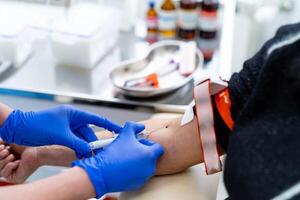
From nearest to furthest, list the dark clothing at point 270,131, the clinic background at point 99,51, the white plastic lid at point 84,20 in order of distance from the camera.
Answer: the dark clothing at point 270,131 < the clinic background at point 99,51 < the white plastic lid at point 84,20

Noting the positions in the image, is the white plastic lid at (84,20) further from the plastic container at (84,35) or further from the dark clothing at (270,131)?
the dark clothing at (270,131)

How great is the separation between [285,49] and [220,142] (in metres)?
0.26

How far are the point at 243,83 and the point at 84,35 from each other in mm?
747

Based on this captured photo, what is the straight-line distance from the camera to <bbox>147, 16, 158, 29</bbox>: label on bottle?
5.64 ft

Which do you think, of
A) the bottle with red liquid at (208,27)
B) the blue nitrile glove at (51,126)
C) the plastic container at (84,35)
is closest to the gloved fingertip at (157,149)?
the blue nitrile glove at (51,126)

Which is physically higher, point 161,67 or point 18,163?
point 161,67

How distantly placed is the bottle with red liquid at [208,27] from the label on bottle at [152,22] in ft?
0.58

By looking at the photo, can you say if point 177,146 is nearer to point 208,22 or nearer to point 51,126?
point 51,126

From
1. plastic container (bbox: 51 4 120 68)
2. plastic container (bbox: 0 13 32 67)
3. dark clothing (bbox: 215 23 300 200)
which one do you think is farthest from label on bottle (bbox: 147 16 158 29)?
dark clothing (bbox: 215 23 300 200)

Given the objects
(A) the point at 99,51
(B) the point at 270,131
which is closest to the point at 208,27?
(A) the point at 99,51

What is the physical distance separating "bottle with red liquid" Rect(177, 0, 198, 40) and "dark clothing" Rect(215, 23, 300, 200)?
0.85 meters

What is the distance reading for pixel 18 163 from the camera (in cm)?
116

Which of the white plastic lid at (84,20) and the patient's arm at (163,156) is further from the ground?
the white plastic lid at (84,20)

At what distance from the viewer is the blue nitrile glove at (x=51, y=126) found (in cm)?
106
